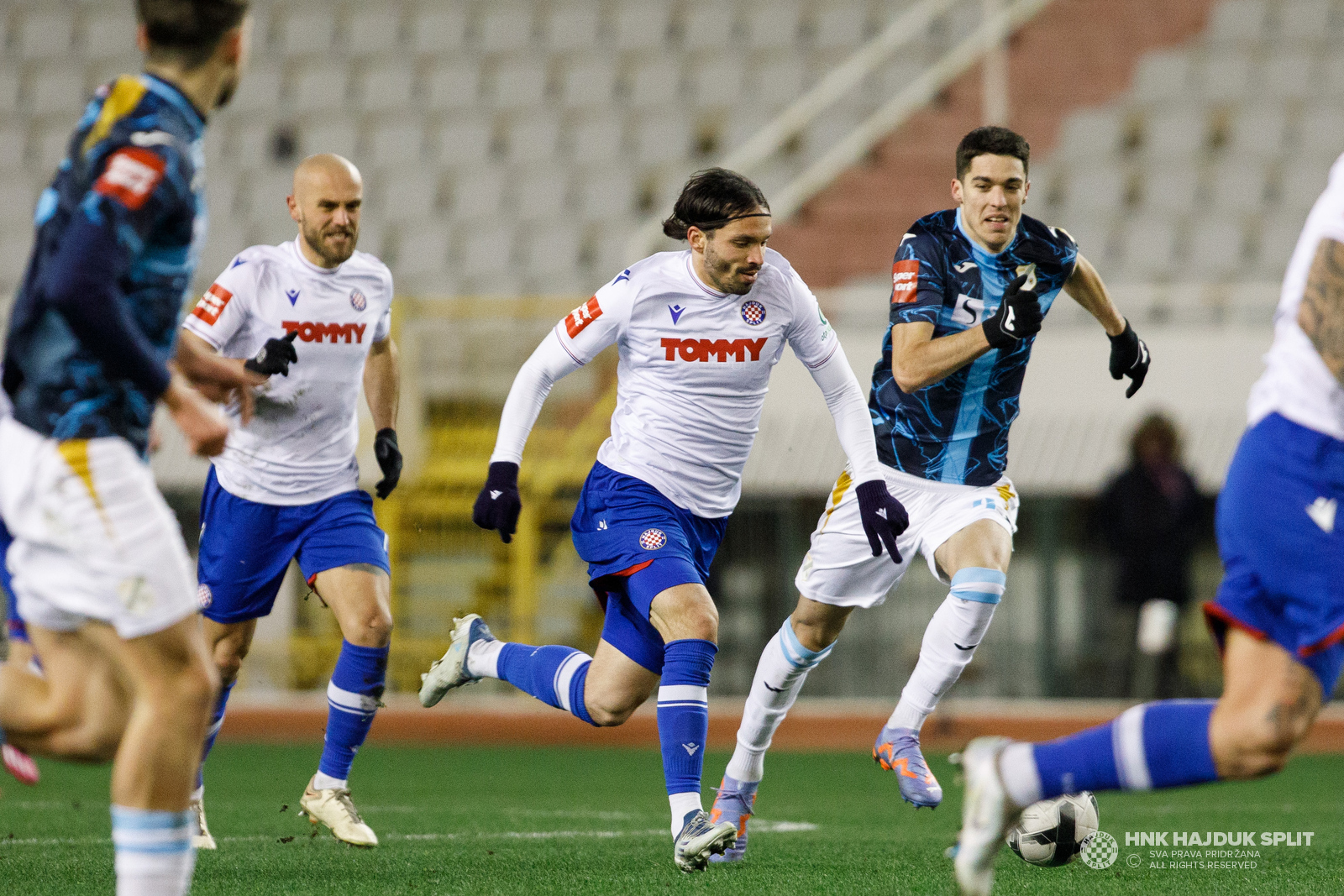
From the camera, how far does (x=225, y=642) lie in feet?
21.2

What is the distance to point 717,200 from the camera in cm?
575

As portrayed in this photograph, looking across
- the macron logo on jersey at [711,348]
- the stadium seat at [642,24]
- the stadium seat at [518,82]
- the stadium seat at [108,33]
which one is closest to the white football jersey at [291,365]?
the macron logo on jersey at [711,348]

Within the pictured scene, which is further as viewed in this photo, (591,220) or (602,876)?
(591,220)

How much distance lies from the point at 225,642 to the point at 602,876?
1.92m

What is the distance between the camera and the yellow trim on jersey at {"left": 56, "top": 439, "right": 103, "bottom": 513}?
3.46 m

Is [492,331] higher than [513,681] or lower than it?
higher

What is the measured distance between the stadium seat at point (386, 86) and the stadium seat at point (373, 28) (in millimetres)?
252

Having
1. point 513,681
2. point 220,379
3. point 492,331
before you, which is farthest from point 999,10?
point 220,379

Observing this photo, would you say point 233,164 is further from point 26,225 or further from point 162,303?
point 162,303

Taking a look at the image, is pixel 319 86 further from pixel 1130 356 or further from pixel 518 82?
pixel 1130 356

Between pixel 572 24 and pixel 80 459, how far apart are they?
1530cm

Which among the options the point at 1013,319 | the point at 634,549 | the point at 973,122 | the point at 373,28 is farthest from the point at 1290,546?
the point at 373,28

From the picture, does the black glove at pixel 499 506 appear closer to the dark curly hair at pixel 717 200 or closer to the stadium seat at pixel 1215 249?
the dark curly hair at pixel 717 200

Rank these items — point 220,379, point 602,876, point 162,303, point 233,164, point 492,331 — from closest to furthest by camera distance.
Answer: point 162,303
point 220,379
point 602,876
point 492,331
point 233,164
